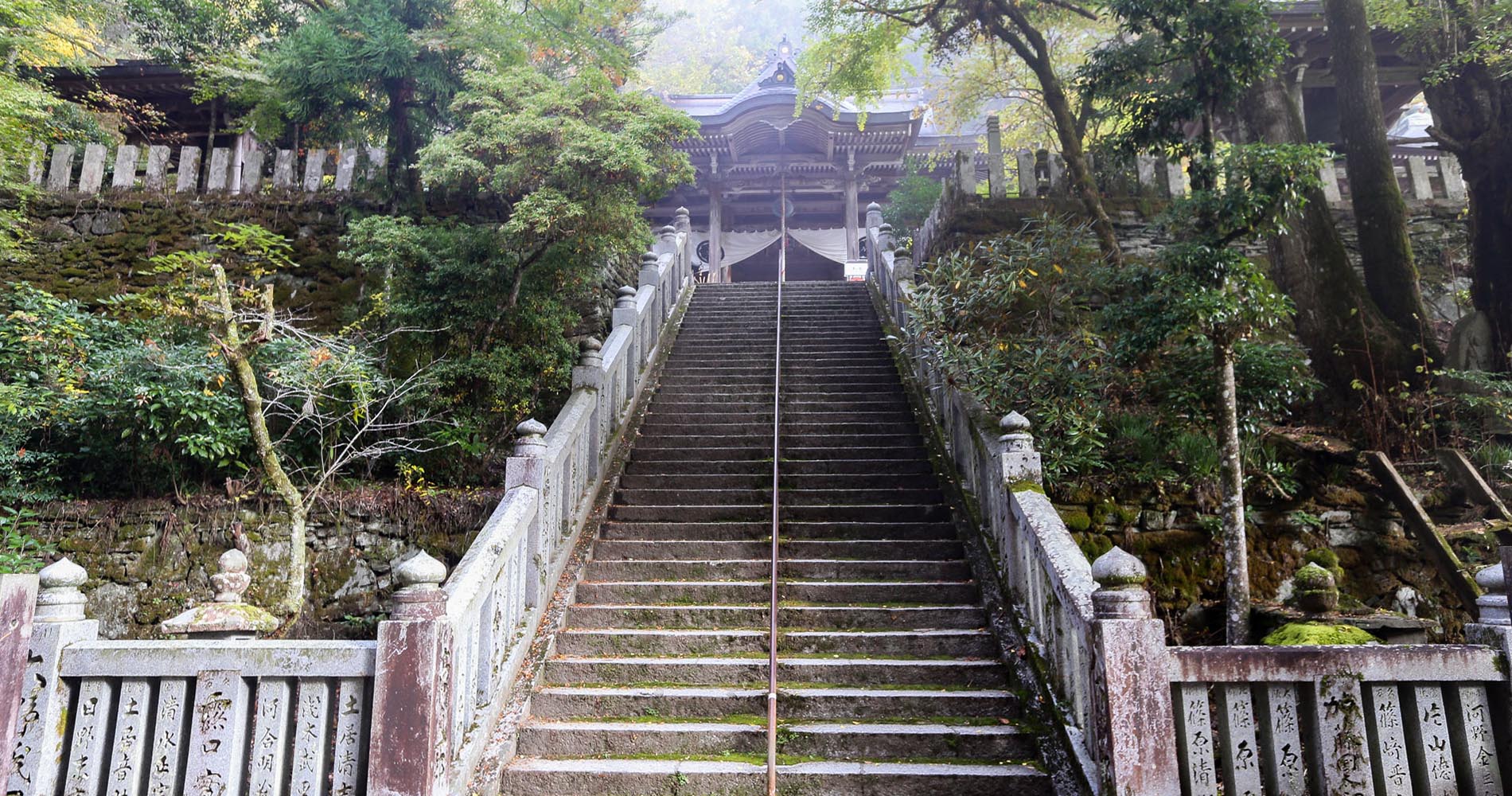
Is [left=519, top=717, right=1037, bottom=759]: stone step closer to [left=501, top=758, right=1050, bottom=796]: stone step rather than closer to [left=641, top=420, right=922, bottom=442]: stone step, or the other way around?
[left=501, top=758, right=1050, bottom=796]: stone step

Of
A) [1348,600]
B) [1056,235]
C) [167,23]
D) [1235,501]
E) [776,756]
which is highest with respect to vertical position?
[167,23]

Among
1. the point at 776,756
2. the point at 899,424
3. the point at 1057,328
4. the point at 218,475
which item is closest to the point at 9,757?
the point at 776,756

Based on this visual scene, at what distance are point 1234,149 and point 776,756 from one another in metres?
5.36

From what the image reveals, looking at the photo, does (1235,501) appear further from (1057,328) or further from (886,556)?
(1057,328)

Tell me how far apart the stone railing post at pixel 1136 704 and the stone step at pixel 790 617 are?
1.73 m

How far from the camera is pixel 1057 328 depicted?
7660 millimetres

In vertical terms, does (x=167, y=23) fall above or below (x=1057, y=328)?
above

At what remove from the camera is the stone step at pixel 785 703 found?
14.2ft

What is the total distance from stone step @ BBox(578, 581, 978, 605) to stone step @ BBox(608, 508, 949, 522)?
33.1 inches

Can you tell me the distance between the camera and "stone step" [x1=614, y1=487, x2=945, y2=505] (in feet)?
21.3

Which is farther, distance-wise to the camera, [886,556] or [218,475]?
[218,475]

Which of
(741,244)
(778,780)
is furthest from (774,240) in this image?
(778,780)

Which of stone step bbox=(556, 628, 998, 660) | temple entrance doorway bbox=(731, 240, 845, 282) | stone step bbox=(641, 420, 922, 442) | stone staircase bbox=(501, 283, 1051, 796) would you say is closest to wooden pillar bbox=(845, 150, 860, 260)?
temple entrance doorway bbox=(731, 240, 845, 282)

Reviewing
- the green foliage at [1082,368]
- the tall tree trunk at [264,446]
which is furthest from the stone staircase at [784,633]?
the tall tree trunk at [264,446]
